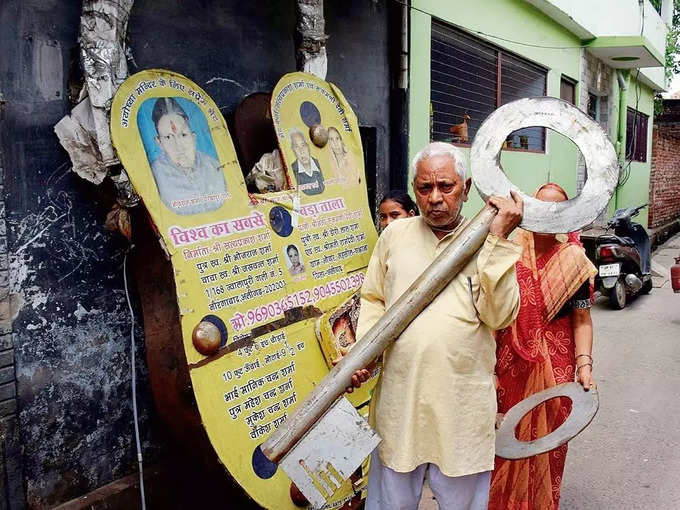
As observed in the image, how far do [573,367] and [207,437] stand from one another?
1.57 meters

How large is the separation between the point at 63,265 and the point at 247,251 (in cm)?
80

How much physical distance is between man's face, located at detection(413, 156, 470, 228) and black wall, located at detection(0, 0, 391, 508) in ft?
4.96

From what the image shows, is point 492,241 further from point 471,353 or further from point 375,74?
point 375,74

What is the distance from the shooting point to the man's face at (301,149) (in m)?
3.14

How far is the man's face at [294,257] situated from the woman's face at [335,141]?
0.69 meters

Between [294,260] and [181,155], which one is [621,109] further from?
[181,155]

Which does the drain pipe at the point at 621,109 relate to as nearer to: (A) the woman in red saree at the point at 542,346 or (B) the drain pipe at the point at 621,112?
(B) the drain pipe at the point at 621,112

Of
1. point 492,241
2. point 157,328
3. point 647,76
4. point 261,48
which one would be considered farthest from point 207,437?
point 647,76

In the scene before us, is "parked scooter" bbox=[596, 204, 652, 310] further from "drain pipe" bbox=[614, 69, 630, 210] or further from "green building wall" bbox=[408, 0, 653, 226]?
"drain pipe" bbox=[614, 69, 630, 210]

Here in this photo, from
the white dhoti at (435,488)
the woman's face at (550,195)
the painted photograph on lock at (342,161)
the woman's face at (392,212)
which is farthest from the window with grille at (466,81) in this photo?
the white dhoti at (435,488)

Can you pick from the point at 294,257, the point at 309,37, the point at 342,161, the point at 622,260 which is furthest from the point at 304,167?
the point at 622,260

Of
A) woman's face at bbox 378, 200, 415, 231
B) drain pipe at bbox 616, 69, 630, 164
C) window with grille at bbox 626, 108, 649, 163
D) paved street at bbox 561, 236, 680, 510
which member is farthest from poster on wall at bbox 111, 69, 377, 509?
window with grille at bbox 626, 108, 649, 163

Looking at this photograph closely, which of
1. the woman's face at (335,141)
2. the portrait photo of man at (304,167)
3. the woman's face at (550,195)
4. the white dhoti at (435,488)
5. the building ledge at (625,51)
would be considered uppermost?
the building ledge at (625,51)

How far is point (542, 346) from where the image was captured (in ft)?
8.71
